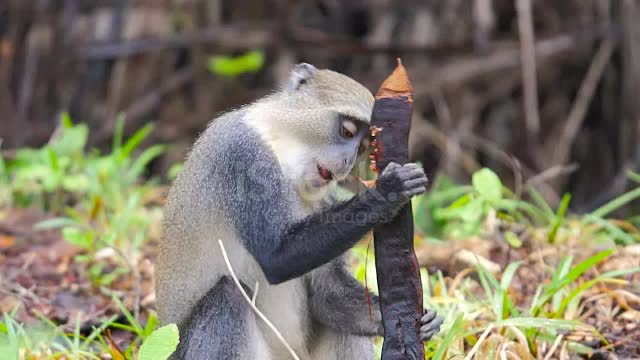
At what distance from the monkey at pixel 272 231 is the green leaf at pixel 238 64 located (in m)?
3.89

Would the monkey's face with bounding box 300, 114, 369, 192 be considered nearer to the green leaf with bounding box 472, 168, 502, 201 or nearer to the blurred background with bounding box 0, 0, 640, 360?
the blurred background with bounding box 0, 0, 640, 360

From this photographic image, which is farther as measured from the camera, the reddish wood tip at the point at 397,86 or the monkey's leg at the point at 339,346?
the monkey's leg at the point at 339,346

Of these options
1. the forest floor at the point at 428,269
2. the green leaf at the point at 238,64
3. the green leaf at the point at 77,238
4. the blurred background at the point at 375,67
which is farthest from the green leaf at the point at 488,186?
the green leaf at the point at 238,64

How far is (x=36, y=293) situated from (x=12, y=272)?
367 mm

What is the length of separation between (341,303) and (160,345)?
993 millimetres

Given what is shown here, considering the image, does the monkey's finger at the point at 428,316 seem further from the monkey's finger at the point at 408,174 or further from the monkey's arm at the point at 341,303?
the monkey's finger at the point at 408,174

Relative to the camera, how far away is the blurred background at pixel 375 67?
7.61 meters

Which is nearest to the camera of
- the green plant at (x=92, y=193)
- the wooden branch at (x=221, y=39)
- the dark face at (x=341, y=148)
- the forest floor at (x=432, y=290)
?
the dark face at (x=341, y=148)

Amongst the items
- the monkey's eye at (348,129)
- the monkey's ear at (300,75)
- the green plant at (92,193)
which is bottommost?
the green plant at (92,193)

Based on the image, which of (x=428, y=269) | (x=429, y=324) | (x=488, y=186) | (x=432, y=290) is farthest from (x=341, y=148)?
(x=428, y=269)

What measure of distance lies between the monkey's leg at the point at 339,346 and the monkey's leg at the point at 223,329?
33cm

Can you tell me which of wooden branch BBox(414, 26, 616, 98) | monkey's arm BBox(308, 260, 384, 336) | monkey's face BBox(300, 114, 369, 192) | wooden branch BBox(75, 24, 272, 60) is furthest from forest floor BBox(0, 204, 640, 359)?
wooden branch BBox(75, 24, 272, 60)

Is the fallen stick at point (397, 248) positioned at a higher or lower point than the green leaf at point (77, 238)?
higher

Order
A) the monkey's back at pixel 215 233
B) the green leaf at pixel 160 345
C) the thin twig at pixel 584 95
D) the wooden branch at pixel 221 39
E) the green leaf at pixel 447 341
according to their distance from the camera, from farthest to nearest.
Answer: the wooden branch at pixel 221 39
the thin twig at pixel 584 95
the monkey's back at pixel 215 233
the green leaf at pixel 447 341
the green leaf at pixel 160 345
